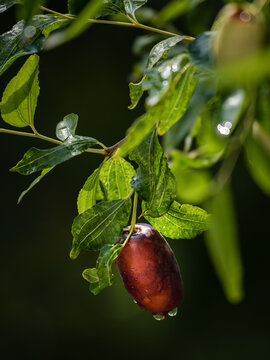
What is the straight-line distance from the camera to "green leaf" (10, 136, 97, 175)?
13.3 inches

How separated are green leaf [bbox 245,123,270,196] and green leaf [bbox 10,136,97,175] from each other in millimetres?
129

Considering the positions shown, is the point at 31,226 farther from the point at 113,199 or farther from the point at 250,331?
the point at 113,199

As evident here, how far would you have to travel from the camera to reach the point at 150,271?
36 centimetres

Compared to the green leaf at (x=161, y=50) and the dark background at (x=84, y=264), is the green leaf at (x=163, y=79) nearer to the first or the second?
the green leaf at (x=161, y=50)

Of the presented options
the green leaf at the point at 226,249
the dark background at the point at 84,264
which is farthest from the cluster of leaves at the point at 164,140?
the dark background at the point at 84,264

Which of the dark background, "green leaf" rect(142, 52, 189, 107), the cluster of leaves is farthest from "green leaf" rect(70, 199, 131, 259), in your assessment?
the dark background

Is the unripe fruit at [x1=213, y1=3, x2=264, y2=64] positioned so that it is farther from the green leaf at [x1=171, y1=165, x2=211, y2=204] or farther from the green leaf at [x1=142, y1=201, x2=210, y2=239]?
the green leaf at [x1=142, y1=201, x2=210, y2=239]

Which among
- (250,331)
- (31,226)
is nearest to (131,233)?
(31,226)

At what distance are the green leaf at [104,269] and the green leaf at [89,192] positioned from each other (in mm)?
43

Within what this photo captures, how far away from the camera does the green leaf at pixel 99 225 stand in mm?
352

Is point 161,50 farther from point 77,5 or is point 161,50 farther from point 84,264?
point 84,264

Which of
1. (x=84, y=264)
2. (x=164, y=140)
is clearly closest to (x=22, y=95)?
(x=164, y=140)

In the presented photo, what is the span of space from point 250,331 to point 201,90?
1.55m

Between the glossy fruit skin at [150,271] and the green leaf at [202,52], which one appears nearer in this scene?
the green leaf at [202,52]
